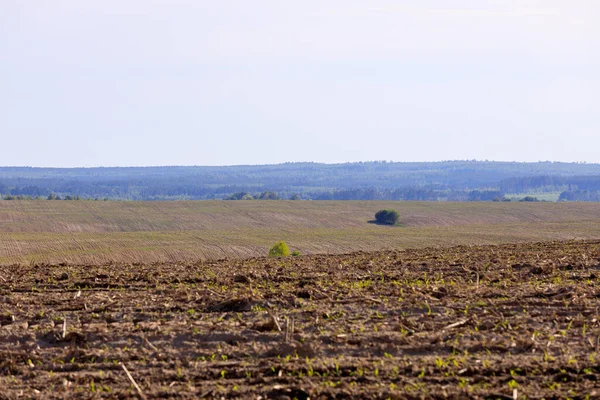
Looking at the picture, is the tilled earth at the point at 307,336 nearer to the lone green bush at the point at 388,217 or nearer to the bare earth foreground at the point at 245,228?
the bare earth foreground at the point at 245,228

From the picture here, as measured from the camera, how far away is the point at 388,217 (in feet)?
275

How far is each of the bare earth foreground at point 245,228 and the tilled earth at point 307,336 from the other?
25.2 metres

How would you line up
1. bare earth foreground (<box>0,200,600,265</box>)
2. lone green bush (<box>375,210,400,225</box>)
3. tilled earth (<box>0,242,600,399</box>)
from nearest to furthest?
tilled earth (<box>0,242,600,399</box>) → bare earth foreground (<box>0,200,600,265</box>) → lone green bush (<box>375,210,400,225</box>)

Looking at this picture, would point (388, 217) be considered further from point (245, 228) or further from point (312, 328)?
point (312, 328)

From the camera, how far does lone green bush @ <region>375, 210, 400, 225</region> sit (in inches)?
3270

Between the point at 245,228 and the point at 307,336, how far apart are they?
216 ft

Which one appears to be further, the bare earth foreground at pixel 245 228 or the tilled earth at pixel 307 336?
the bare earth foreground at pixel 245 228

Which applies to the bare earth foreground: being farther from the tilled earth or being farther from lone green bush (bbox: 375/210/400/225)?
the tilled earth

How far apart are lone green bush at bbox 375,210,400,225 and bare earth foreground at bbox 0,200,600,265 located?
4.85ft

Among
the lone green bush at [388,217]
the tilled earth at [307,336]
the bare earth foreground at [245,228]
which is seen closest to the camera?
the tilled earth at [307,336]

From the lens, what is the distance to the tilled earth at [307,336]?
8.27 m

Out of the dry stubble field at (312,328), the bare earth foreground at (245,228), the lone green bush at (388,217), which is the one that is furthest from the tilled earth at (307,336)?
the lone green bush at (388,217)

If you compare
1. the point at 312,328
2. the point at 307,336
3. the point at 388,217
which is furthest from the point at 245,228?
the point at 307,336

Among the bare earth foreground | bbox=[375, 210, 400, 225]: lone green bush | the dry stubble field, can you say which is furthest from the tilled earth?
bbox=[375, 210, 400, 225]: lone green bush
